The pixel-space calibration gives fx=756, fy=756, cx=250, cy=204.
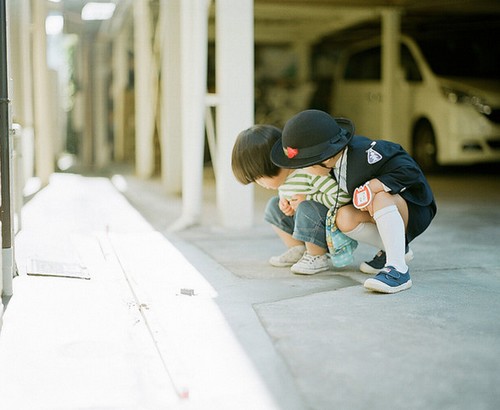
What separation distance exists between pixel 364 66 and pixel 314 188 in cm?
852

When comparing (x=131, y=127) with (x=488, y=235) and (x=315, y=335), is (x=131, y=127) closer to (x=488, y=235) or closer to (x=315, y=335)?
(x=488, y=235)

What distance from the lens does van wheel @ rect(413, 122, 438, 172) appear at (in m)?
9.77

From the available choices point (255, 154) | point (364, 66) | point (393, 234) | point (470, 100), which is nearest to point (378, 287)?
point (393, 234)

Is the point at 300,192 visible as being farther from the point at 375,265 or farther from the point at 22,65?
the point at 22,65

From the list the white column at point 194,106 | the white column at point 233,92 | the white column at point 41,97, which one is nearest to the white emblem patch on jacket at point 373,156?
the white column at point 233,92

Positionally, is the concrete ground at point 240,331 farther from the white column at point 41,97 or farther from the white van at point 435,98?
the white van at point 435,98

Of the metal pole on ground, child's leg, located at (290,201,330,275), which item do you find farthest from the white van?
the metal pole on ground

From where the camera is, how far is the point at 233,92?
5.33 m

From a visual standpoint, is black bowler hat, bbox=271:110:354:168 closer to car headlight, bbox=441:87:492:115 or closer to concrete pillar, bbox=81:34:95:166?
car headlight, bbox=441:87:492:115

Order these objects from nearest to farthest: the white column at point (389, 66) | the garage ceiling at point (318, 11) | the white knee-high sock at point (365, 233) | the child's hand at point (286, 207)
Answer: the white knee-high sock at point (365, 233), the child's hand at point (286, 207), the white column at point (389, 66), the garage ceiling at point (318, 11)

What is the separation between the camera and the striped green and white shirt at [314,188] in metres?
3.50

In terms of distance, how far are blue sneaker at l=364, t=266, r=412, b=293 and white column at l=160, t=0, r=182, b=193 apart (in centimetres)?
527

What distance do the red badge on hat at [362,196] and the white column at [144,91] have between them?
7.12 m

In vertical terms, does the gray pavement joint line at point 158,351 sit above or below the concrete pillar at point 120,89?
below
